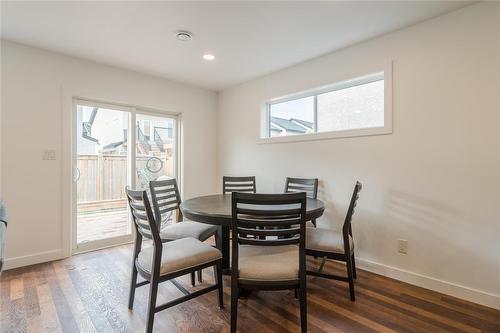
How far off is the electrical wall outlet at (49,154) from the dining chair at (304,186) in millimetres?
2752

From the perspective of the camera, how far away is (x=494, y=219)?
1963 millimetres

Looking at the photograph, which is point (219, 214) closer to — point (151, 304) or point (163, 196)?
point (151, 304)

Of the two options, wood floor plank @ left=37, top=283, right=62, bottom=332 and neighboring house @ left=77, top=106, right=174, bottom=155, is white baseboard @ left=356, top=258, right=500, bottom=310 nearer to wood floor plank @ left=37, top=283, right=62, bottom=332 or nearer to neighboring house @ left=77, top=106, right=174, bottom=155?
wood floor plank @ left=37, top=283, right=62, bottom=332

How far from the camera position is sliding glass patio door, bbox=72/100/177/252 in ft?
10.5

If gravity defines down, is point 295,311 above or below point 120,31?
below

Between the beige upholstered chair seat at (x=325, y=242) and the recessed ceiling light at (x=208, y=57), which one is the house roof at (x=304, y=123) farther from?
the beige upholstered chair seat at (x=325, y=242)

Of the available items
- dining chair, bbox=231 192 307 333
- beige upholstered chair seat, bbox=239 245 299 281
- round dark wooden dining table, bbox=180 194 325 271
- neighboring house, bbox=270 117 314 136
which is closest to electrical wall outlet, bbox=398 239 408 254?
round dark wooden dining table, bbox=180 194 325 271

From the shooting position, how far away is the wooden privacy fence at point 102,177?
3236 millimetres

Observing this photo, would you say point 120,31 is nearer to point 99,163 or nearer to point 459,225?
point 99,163

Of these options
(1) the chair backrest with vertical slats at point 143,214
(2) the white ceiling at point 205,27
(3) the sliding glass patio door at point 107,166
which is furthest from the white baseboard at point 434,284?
(3) the sliding glass patio door at point 107,166

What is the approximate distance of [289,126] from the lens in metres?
3.52

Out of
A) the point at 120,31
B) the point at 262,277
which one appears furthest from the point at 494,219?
the point at 120,31

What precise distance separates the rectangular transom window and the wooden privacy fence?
208cm

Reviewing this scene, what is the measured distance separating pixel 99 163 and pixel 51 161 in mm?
536
